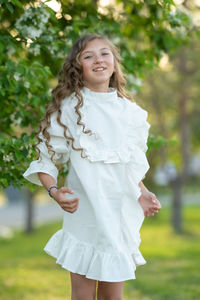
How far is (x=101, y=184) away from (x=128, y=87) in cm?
172

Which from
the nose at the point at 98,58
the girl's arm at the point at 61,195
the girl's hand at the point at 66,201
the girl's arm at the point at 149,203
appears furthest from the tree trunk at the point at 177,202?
the girl's hand at the point at 66,201

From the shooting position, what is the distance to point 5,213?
2247cm

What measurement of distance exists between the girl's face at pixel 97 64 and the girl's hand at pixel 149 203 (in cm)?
70

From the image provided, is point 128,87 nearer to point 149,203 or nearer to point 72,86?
point 72,86

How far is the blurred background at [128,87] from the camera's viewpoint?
10.1 ft

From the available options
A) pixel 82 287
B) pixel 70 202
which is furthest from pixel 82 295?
pixel 70 202

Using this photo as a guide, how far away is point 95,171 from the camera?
7.97 ft

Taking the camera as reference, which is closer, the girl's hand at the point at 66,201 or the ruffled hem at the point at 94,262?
the girl's hand at the point at 66,201

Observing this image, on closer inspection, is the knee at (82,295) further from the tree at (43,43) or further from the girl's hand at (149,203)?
the tree at (43,43)

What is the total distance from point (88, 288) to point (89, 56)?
4.52 feet

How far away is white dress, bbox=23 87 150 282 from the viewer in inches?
94.0

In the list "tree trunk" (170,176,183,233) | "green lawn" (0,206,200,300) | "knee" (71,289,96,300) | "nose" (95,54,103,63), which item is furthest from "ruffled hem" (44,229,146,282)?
"tree trunk" (170,176,183,233)

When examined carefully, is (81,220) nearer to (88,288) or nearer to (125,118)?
(88,288)

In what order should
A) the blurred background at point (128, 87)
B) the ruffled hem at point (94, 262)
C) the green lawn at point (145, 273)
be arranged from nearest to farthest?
the ruffled hem at point (94, 262) < the blurred background at point (128, 87) < the green lawn at point (145, 273)
